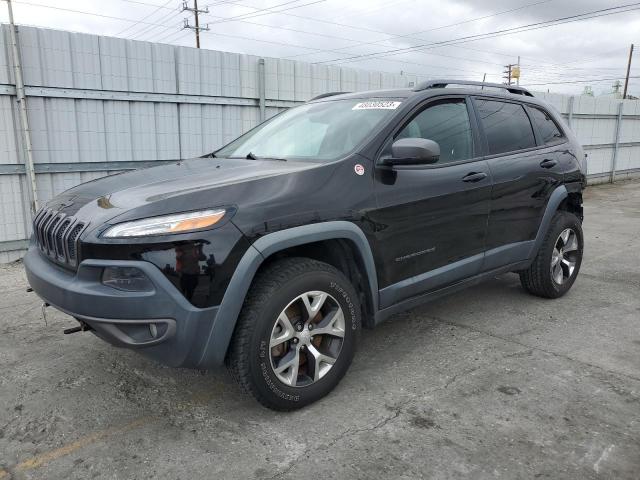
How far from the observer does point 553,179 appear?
4508mm

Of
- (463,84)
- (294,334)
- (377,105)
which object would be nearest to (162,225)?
(294,334)

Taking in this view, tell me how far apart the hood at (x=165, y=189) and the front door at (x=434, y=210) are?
0.60 meters

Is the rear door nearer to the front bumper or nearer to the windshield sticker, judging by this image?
the windshield sticker

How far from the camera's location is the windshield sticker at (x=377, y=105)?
343cm

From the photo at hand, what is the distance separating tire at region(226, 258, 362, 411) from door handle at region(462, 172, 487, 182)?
1.26 metres

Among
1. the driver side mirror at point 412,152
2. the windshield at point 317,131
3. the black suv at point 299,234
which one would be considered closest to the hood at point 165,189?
the black suv at point 299,234

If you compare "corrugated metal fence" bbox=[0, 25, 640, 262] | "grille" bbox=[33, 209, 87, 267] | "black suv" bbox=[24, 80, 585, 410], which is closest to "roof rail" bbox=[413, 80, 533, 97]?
"black suv" bbox=[24, 80, 585, 410]

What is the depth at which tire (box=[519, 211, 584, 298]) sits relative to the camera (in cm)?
455

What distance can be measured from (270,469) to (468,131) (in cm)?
271

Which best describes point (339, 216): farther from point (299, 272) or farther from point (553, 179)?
point (553, 179)

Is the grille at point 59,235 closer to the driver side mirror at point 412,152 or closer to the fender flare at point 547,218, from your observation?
the driver side mirror at point 412,152

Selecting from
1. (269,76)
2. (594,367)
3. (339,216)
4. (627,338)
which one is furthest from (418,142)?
(269,76)

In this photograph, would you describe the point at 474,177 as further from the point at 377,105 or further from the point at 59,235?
the point at 59,235

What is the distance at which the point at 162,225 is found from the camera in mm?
2420
